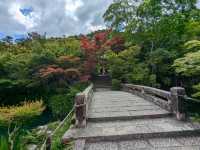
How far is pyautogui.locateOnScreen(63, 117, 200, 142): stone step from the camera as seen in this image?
4.88 metres

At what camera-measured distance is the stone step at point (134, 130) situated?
4883mm

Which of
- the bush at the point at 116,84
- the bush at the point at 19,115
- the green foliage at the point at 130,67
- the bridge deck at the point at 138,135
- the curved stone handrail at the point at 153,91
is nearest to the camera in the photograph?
the bridge deck at the point at 138,135

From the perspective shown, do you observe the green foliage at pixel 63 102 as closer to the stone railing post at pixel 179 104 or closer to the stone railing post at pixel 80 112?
the stone railing post at pixel 80 112

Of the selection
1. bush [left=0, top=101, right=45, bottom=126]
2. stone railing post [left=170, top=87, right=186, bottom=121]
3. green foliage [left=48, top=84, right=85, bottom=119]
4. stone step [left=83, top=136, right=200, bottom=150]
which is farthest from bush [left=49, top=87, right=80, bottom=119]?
stone step [left=83, top=136, right=200, bottom=150]

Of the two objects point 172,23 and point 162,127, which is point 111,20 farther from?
point 162,127

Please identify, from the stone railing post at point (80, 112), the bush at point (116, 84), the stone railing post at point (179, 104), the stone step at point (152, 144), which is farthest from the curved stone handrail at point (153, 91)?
the bush at point (116, 84)

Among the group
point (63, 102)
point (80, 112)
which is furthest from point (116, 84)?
point (80, 112)

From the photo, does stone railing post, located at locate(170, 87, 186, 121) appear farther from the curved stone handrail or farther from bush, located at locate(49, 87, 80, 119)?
bush, located at locate(49, 87, 80, 119)

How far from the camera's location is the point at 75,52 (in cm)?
1670

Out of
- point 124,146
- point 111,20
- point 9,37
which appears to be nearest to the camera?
point 124,146

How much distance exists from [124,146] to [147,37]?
12.4m

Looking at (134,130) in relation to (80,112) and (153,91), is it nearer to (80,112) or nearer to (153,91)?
(80,112)

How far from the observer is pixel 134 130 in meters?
5.17

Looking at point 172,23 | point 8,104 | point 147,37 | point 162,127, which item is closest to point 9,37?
point 8,104
